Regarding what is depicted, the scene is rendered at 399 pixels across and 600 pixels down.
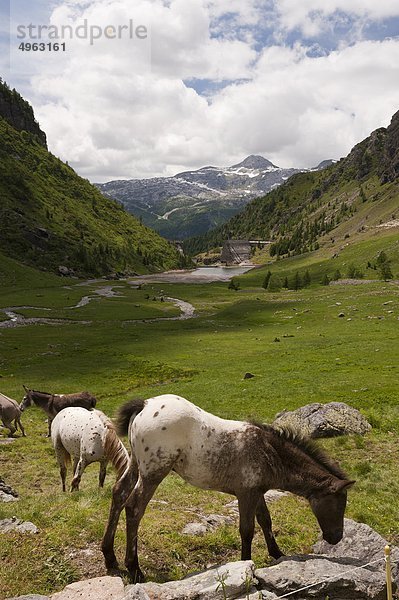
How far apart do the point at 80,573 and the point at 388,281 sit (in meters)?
114

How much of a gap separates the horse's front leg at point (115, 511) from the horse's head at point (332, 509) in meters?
4.51

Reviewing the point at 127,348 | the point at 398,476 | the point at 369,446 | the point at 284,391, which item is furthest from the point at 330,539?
the point at 127,348

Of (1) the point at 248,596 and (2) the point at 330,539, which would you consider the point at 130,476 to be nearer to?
(1) the point at 248,596

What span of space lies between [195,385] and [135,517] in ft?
105

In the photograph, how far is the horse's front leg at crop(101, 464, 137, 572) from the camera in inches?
378

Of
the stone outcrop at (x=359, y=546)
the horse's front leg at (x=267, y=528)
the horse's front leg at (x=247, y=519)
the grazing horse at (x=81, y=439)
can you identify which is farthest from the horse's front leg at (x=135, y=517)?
the grazing horse at (x=81, y=439)

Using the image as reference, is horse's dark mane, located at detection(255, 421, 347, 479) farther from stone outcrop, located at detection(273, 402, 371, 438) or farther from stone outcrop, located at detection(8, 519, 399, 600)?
stone outcrop, located at detection(273, 402, 371, 438)

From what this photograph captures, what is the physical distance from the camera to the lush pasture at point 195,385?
34.8ft

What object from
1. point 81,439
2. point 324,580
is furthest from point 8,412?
point 324,580

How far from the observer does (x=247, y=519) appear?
9508mm

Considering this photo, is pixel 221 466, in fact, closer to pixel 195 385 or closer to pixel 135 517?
pixel 135 517

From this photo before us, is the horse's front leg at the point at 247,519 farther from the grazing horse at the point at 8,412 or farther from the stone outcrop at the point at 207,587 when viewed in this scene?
the grazing horse at the point at 8,412

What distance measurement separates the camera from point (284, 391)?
116 ft

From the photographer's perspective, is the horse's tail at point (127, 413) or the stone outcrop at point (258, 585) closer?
the stone outcrop at point (258, 585)
